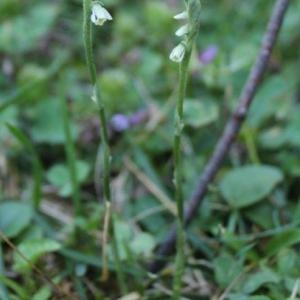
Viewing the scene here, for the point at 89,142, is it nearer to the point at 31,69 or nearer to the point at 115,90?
the point at 115,90

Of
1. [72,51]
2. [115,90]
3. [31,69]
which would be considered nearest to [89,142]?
[115,90]

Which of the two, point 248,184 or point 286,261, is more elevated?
point 248,184

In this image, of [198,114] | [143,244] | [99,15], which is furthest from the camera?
[198,114]

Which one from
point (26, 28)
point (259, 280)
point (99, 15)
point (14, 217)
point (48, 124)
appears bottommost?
point (259, 280)

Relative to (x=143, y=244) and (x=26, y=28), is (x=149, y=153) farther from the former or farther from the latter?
(x=26, y=28)

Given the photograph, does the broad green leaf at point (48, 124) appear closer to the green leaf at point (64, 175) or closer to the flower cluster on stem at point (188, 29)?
the green leaf at point (64, 175)

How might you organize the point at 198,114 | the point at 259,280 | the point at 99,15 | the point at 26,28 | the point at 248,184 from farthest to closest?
the point at 26,28, the point at 198,114, the point at 248,184, the point at 259,280, the point at 99,15

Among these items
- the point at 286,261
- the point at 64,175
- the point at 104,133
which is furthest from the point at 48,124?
the point at 286,261

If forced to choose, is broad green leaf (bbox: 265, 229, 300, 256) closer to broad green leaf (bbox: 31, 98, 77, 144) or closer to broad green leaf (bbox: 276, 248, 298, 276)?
broad green leaf (bbox: 276, 248, 298, 276)

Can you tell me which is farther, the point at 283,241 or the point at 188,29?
the point at 283,241
